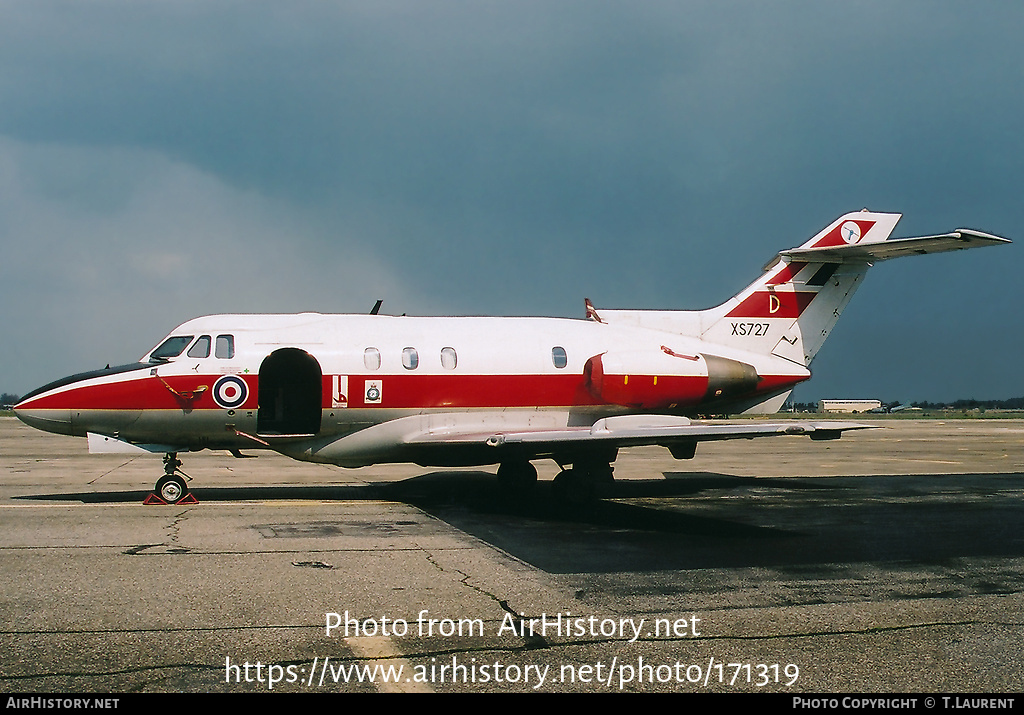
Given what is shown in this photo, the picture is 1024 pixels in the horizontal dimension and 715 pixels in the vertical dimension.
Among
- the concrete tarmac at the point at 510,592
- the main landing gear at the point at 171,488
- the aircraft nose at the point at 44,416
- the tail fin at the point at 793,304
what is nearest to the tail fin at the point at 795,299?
the tail fin at the point at 793,304

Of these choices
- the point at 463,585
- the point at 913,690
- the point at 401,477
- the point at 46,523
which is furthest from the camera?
the point at 401,477

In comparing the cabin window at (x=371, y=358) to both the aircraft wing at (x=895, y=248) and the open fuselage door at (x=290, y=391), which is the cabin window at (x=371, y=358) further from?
the aircraft wing at (x=895, y=248)

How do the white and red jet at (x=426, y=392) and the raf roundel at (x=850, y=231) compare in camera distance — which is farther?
the raf roundel at (x=850, y=231)

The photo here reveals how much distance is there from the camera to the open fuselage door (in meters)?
15.6

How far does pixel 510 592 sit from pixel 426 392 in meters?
8.23

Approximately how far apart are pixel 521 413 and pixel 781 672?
36.4 ft

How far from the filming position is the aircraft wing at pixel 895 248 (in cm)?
1697

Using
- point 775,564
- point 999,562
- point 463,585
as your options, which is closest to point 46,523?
point 463,585

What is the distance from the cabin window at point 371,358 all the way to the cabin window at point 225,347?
7.84 feet

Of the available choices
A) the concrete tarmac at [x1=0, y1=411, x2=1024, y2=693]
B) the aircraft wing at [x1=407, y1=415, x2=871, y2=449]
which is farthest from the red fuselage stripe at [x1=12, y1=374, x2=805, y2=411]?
the concrete tarmac at [x1=0, y1=411, x2=1024, y2=693]

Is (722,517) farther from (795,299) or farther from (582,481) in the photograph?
(795,299)

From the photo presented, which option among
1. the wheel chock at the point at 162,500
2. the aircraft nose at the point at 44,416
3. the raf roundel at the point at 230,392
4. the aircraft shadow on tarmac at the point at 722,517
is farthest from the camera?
the raf roundel at the point at 230,392
